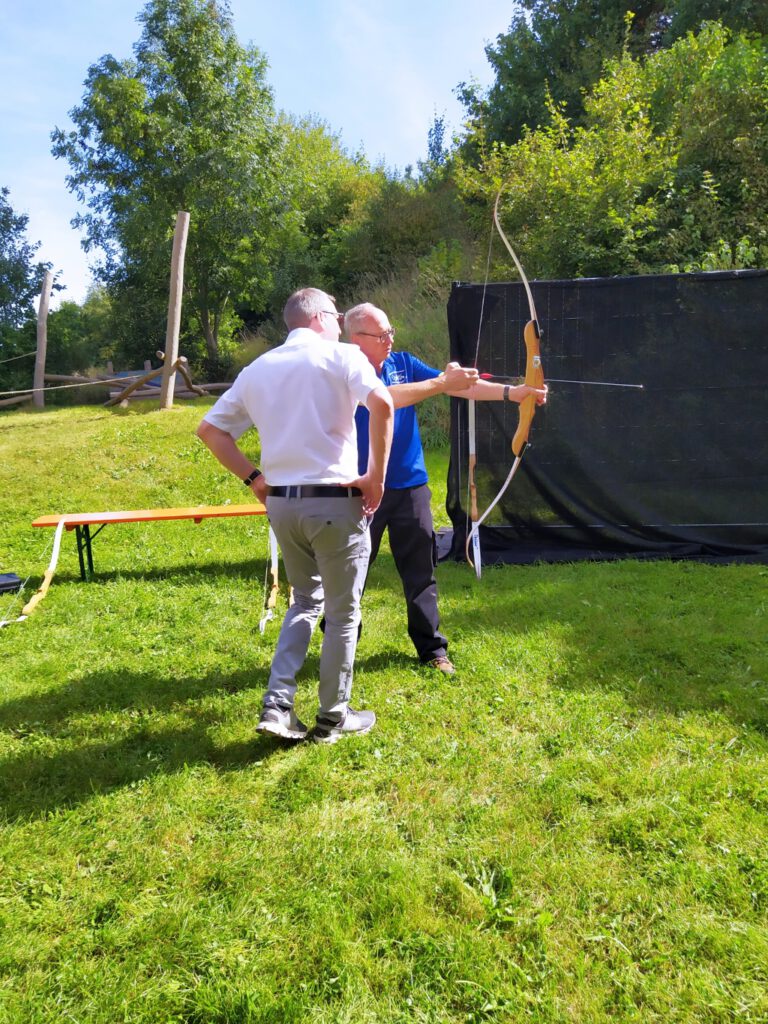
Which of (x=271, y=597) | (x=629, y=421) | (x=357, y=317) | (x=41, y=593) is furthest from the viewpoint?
(x=629, y=421)

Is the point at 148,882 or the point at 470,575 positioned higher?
the point at 470,575

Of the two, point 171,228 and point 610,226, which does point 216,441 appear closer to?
point 610,226

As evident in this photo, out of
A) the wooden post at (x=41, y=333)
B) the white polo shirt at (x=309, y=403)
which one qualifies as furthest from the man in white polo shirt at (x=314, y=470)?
the wooden post at (x=41, y=333)

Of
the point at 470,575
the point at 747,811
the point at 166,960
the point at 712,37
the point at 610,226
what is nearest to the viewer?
the point at 166,960

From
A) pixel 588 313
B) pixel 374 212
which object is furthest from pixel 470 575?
pixel 374 212

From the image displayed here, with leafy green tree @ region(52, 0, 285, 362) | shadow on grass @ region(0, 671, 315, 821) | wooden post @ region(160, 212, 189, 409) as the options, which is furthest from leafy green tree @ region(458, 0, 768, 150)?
shadow on grass @ region(0, 671, 315, 821)

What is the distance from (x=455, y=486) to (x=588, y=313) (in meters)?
1.64

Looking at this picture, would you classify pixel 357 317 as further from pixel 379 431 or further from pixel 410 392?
pixel 379 431

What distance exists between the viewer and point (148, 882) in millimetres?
2156

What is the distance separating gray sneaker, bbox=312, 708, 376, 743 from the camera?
2.91 metres

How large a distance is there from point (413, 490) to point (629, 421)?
106 inches

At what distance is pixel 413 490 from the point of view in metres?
3.55

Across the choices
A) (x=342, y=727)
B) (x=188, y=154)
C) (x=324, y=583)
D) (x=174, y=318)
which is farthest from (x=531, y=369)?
(x=188, y=154)

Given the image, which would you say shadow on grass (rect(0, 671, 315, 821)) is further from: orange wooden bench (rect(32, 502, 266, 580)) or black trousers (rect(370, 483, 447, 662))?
orange wooden bench (rect(32, 502, 266, 580))
